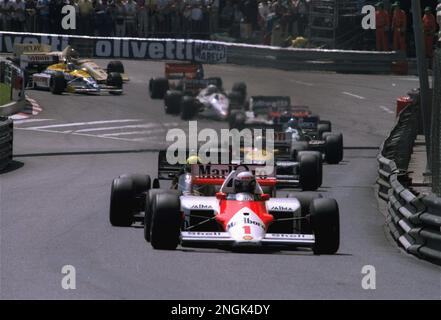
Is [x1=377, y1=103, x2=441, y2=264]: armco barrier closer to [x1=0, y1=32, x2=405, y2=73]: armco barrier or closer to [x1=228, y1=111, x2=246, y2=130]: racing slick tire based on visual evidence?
[x1=228, y1=111, x2=246, y2=130]: racing slick tire

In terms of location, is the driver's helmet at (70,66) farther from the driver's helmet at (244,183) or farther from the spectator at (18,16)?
the driver's helmet at (244,183)

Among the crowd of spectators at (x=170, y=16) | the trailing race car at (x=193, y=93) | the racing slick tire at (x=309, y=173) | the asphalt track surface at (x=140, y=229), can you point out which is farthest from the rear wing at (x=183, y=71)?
the racing slick tire at (x=309, y=173)

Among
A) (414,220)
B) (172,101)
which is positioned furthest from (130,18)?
(414,220)

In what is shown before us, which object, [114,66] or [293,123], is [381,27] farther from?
[293,123]

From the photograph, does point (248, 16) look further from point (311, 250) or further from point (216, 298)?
point (216, 298)

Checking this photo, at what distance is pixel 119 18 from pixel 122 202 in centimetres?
2376

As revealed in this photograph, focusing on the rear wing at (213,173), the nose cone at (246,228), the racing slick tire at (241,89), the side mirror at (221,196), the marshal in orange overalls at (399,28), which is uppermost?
the marshal in orange overalls at (399,28)

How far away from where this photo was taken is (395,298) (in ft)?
33.5

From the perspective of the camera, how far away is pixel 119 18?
38.0 meters

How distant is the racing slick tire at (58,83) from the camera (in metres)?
35.6

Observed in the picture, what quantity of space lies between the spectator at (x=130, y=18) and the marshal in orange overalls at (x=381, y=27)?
7.21 m

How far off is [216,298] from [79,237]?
4.38 metres

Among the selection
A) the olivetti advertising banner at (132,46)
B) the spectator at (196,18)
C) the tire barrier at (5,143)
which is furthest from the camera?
the spectator at (196,18)

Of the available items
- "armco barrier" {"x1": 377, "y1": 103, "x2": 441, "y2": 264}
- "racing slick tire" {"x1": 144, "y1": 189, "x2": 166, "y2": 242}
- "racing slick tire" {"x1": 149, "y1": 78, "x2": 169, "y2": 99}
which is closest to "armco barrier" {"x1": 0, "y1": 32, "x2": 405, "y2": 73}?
"racing slick tire" {"x1": 149, "y1": 78, "x2": 169, "y2": 99}
